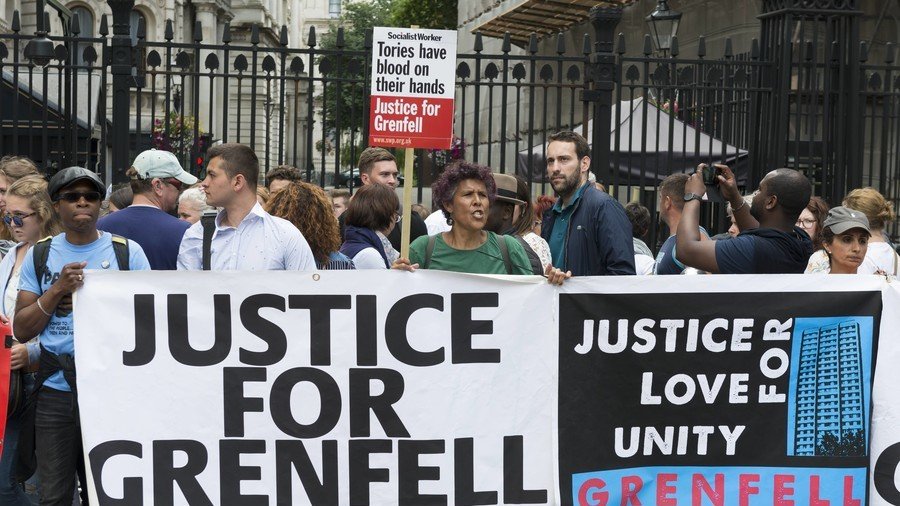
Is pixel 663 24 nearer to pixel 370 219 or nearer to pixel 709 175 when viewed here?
pixel 370 219

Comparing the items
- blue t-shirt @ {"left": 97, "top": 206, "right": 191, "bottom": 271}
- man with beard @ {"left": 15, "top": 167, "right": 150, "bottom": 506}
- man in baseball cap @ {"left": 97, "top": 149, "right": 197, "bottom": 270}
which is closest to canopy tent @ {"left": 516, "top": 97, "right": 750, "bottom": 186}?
man in baseball cap @ {"left": 97, "top": 149, "right": 197, "bottom": 270}

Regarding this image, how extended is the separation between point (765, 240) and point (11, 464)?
3560 millimetres

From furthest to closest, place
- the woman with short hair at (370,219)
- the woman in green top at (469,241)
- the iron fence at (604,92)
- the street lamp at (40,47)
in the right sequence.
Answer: the iron fence at (604,92) < the street lamp at (40,47) < the woman with short hair at (370,219) < the woman in green top at (469,241)

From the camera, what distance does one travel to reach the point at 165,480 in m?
4.93

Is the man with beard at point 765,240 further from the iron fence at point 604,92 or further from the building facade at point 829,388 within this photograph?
the iron fence at point 604,92

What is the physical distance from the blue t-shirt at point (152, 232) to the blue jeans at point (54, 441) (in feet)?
3.85

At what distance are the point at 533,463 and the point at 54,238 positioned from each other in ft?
7.60

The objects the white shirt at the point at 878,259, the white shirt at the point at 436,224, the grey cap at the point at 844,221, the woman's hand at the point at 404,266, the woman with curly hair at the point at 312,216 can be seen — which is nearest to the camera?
the woman's hand at the point at 404,266

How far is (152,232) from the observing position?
Answer: 20.1 feet

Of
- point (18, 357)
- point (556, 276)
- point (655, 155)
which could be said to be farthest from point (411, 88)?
point (655, 155)

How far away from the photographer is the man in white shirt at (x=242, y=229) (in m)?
5.27

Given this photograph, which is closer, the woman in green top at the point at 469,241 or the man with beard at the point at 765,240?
the man with beard at the point at 765,240

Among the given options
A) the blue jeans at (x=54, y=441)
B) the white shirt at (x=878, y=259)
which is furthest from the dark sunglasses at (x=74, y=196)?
the white shirt at (x=878, y=259)

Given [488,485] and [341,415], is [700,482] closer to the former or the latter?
[488,485]
